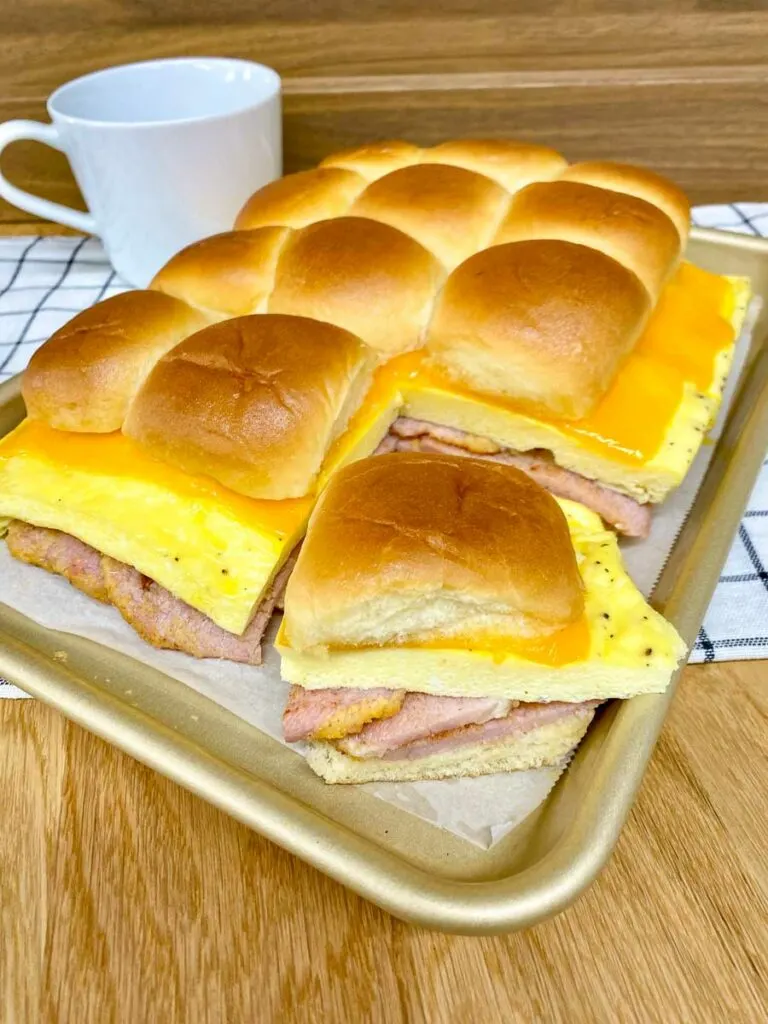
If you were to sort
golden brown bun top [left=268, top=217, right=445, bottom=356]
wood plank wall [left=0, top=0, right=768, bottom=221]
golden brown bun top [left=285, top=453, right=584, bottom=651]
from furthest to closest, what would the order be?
wood plank wall [left=0, top=0, right=768, bottom=221] < golden brown bun top [left=268, top=217, right=445, bottom=356] < golden brown bun top [left=285, top=453, right=584, bottom=651]

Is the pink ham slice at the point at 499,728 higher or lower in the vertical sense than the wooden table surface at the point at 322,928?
higher

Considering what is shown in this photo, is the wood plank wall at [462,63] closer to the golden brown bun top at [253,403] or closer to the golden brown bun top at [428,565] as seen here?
the golden brown bun top at [253,403]

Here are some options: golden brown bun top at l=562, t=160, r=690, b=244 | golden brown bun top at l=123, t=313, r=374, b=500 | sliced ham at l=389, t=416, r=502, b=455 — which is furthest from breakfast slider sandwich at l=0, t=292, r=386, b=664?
golden brown bun top at l=562, t=160, r=690, b=244

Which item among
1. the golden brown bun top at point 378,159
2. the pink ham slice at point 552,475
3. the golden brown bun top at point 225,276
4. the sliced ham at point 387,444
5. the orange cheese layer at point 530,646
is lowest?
the sliced ham at point 387,444

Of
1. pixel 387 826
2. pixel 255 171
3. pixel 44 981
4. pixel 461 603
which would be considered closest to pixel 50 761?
pixel 44 981

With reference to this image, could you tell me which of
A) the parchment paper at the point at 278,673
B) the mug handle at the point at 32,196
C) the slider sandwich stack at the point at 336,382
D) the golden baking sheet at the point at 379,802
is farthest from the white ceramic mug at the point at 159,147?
the golden baking sheet at the point at 379,802

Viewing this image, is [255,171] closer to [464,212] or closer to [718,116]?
[464,212]

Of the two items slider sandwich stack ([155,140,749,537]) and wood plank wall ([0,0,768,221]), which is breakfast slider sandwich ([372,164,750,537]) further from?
wood plank wall ([0,0,768,221])

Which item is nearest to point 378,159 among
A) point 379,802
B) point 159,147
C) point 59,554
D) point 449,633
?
point 159,147
